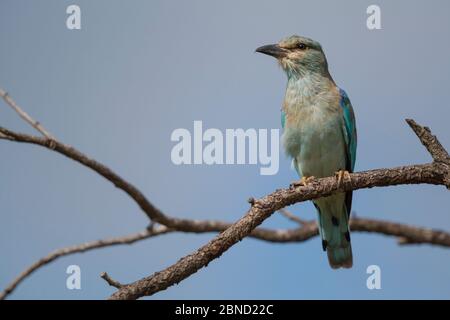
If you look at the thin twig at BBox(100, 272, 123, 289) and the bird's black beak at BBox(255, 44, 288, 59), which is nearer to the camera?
the thin twig at BBox(100, 272, 123, 289)

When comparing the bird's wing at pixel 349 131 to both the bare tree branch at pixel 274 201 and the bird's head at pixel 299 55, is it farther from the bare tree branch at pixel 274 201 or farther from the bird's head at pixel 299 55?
the bare tree branch at pixel 274 201

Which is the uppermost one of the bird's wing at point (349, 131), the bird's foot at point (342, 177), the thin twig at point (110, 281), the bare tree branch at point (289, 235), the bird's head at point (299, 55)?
the bird's head at point (299, 55)

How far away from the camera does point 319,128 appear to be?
619 cm

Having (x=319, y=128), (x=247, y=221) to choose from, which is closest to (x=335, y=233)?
(x=319, y=128)

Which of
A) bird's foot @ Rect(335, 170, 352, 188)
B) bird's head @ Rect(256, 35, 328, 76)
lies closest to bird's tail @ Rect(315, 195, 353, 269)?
bird's head @ Rect(256, 35, 328, 76)

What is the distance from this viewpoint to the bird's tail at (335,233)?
259 inches

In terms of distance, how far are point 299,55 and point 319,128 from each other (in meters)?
0.82

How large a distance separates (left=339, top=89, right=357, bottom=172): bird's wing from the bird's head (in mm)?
394

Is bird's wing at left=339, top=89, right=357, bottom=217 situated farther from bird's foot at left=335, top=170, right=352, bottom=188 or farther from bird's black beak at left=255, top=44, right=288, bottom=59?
bird's foot at left=335, top=170, right=352, bottom=188

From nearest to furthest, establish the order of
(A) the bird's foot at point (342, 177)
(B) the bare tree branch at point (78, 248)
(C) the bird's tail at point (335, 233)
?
(A) the bird's foot at point (342, 177) → (B) the bare tree branch at point (78, 248) → (C) the bird's tail at point (335, 233)

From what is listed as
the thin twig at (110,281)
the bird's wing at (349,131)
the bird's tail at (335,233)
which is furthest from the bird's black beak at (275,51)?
the thin twig at (110,281)

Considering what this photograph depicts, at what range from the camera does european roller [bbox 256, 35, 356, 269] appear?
6211 mm

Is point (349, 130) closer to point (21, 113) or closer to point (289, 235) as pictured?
point (289, 235)

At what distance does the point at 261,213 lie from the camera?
4.58 m
